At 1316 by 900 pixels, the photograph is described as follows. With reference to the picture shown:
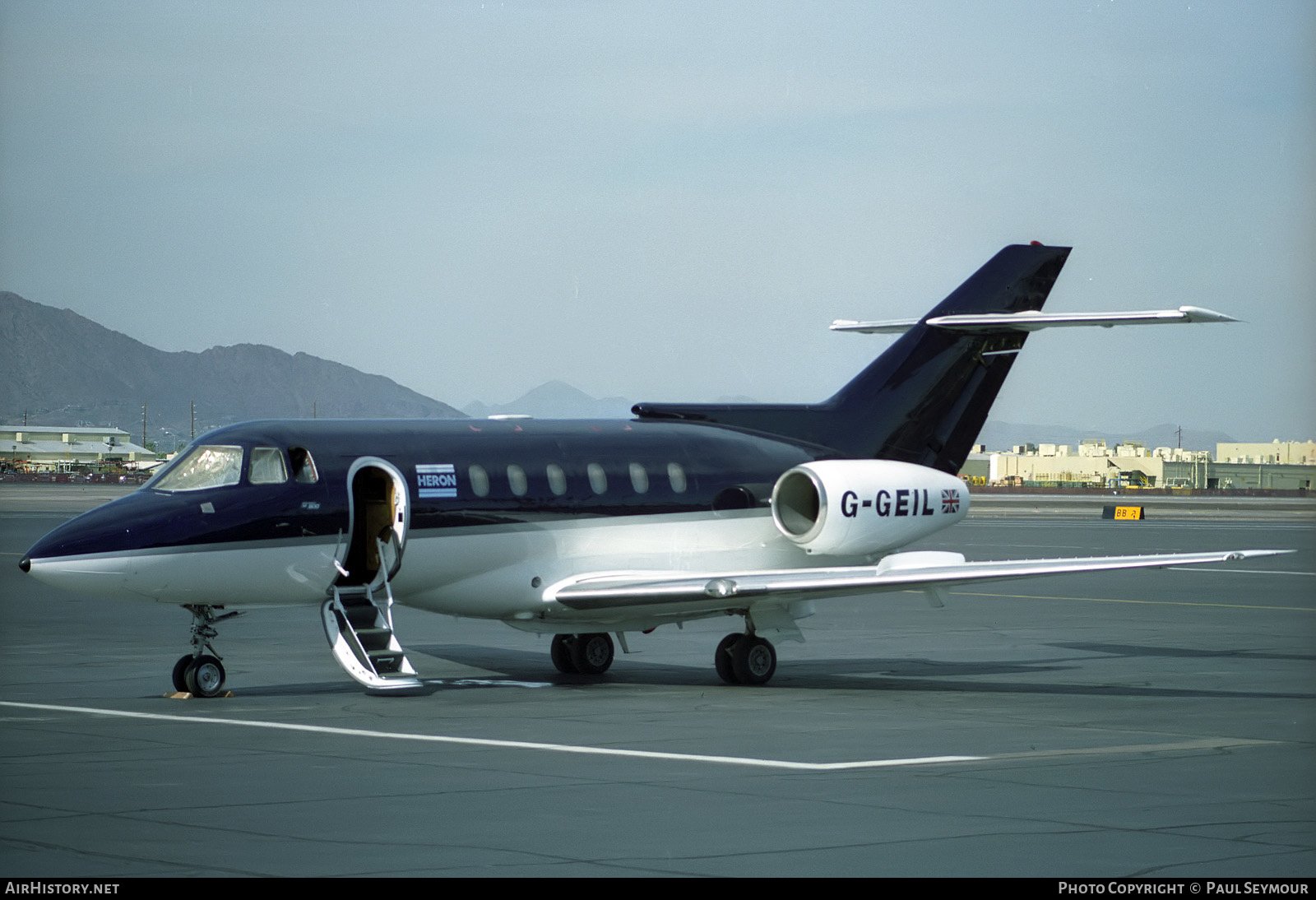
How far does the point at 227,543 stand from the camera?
20.8 metres

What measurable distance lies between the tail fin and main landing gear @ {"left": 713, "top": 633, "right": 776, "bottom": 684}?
13.2 feet

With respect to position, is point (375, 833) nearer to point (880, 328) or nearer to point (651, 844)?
point (651, 844)

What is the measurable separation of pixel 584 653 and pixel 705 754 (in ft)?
28.0

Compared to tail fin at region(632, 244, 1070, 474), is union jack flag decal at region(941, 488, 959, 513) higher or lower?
lower

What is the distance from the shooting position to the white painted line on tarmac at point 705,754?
1548 cm

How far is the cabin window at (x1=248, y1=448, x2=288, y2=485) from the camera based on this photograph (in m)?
21.3

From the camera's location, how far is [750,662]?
23.0 metres

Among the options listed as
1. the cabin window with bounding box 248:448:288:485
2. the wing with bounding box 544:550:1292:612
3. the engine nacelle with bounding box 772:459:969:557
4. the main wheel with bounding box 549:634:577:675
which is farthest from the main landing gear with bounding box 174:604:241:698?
the engine nacelle with bounding box 772:459:969:557

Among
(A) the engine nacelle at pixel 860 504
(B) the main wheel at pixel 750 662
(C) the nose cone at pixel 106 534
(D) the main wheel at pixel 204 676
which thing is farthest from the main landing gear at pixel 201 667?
(A) the engine nacelle at pixel 860 504

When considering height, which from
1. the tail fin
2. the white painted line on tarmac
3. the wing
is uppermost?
the tail fin

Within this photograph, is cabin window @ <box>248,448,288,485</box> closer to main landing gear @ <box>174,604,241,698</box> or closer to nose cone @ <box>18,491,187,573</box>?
nose cone @ <box>18,491,187,573</box>

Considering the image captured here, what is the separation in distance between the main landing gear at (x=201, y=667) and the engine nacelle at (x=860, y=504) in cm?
779
